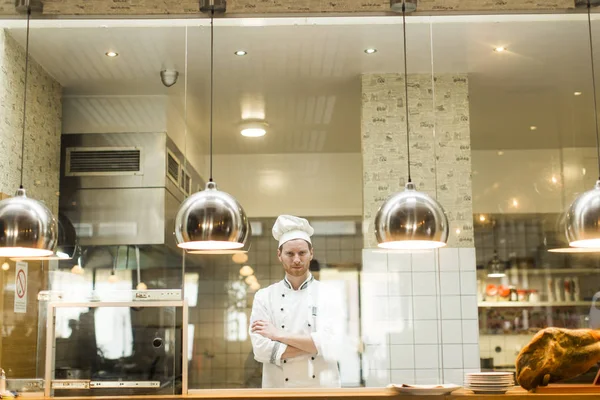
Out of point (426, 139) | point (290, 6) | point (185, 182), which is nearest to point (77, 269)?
point (185, 182)

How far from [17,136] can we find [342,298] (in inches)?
95.6

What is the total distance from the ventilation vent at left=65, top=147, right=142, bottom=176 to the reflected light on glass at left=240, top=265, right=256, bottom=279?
3.25ft

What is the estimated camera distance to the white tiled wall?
17.3ft

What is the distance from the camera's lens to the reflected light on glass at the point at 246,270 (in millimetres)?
5184

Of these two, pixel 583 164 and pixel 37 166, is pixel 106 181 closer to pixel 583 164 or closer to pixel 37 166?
pixel 37 166

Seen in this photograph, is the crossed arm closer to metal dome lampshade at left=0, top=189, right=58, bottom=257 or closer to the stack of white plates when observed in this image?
the stack of white plates

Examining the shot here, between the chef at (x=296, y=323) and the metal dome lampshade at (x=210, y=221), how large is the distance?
1173mm

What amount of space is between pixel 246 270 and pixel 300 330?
1.91 ft

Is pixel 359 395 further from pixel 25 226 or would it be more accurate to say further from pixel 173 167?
pixel 173 167

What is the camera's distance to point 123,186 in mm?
5379

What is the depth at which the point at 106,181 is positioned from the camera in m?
5.39

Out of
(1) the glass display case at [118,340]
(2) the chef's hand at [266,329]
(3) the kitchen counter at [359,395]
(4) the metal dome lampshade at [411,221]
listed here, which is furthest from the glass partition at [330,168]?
(4) the metal dome lampshade at [411,221]

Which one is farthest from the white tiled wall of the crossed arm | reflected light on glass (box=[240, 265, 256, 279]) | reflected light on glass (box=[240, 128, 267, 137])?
reflected light on glass (box=[240, 128, 267, 137])

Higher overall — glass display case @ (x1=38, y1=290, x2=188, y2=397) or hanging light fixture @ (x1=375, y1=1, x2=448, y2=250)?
hanging light fixture @ (x1=375, y1=1, x2=448, y2=250)
